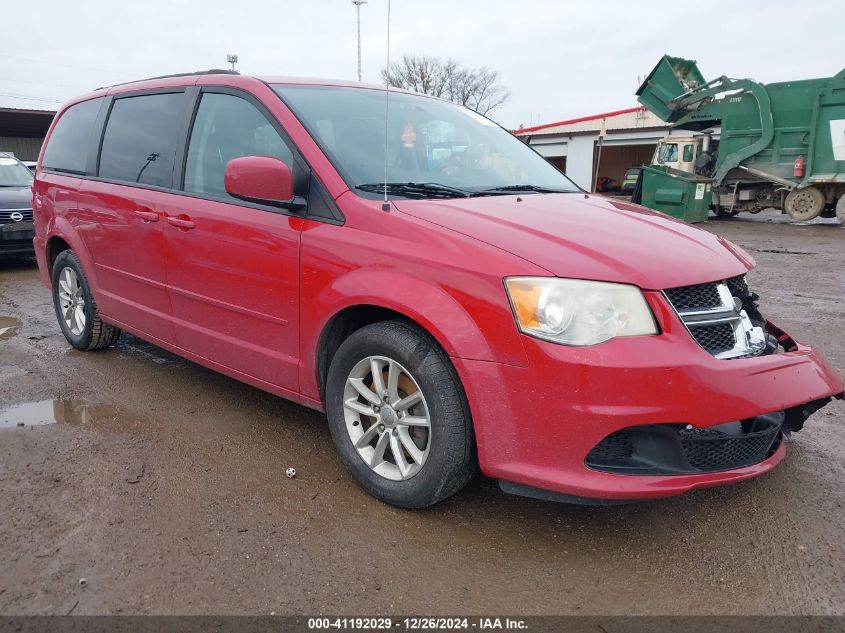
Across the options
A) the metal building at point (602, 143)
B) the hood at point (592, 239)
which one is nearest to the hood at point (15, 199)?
the hood at point (592, 239)

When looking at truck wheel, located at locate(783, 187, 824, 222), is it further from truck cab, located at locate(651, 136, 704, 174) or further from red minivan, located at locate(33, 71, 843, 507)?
red minivan, located at locate(33, 71, 843, 507)

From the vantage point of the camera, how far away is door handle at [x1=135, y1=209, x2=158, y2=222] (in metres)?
3.51

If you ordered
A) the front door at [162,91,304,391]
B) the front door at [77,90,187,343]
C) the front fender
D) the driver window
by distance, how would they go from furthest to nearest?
1. the driver window
2. the front door at [77,90,187,343]
3. the front door at [162,91,304,391]
4. the front fender

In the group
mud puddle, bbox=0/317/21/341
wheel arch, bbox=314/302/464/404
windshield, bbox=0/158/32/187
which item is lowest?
mud puddle, bbox=0/317/21/341

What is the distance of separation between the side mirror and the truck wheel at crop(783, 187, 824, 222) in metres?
16.8

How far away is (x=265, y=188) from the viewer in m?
2.72

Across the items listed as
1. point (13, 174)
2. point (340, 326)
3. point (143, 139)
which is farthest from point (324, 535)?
point (13, 174)

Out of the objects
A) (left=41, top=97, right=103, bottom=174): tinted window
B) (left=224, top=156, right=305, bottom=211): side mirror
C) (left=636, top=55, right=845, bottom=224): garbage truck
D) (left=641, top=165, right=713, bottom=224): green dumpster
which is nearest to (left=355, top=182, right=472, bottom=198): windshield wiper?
(left=224, top=156, right=305, bottom=211): side mirror

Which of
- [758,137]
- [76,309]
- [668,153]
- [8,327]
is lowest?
[8,327]

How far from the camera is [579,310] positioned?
2.15m

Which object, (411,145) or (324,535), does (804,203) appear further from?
(324,535)

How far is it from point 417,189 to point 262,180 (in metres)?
0.67
